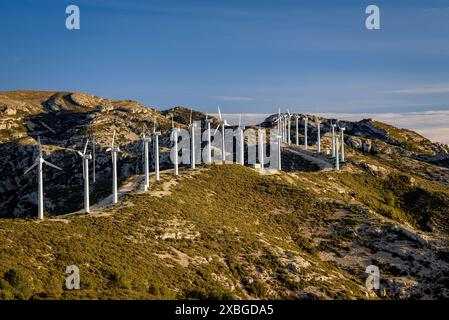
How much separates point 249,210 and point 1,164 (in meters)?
129

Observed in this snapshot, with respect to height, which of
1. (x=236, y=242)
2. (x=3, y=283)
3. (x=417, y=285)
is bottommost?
(x=417, y=285)

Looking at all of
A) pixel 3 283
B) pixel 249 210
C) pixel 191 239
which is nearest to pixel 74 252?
pixel 3 283

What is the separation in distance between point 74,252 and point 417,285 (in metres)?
59.1

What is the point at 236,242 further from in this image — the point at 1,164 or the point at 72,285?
the point at 1,164

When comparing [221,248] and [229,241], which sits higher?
[229,241]

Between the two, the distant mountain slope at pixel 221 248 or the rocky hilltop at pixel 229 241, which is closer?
the distant mountain slope at pixel 221 248

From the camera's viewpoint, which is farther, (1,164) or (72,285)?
(1,164)

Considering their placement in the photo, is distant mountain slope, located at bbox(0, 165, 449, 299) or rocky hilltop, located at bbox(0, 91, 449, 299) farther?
rocky hilltop, located at bbox(0, 91, 449, 299)

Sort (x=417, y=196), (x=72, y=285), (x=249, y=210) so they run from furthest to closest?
(x=417, y=196)
(x=249, y=210)
(x=72, y=285)

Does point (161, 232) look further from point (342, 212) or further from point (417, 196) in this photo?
point (417, 196)

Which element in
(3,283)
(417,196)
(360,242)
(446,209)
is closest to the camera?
(3,283)

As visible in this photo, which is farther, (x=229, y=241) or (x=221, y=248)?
(x=229, y=241)
